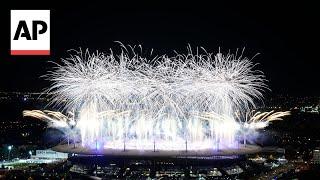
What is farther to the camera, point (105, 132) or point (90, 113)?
point (105, 132)

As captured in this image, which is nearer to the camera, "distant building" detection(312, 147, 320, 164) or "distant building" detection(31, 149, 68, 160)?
"distant building" detection(312, 147, 320, 164)

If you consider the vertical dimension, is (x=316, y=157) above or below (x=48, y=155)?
below

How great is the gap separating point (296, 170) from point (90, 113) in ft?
64.1

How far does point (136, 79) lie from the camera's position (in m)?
39.8

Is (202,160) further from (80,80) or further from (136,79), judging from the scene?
(80,80)

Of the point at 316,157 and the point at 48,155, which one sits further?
the point at 48,155

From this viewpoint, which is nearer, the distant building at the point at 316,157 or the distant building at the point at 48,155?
the distant building at the point at 316,157

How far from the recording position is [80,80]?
39.0 m

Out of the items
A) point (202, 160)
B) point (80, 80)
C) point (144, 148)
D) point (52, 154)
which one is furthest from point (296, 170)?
point (52, 154)

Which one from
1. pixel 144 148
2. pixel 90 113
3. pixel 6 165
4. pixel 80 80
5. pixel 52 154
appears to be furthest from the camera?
pixel 52 154

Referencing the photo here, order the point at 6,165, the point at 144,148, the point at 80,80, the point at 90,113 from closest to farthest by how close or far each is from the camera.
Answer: the point at 80,80, the point at 90,113, the point at 144,148, the point at 6,165

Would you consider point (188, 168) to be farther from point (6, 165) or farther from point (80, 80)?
point (6, 165)

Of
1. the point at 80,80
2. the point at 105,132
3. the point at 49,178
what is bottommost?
the point at 49,178

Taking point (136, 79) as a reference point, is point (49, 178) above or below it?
below
